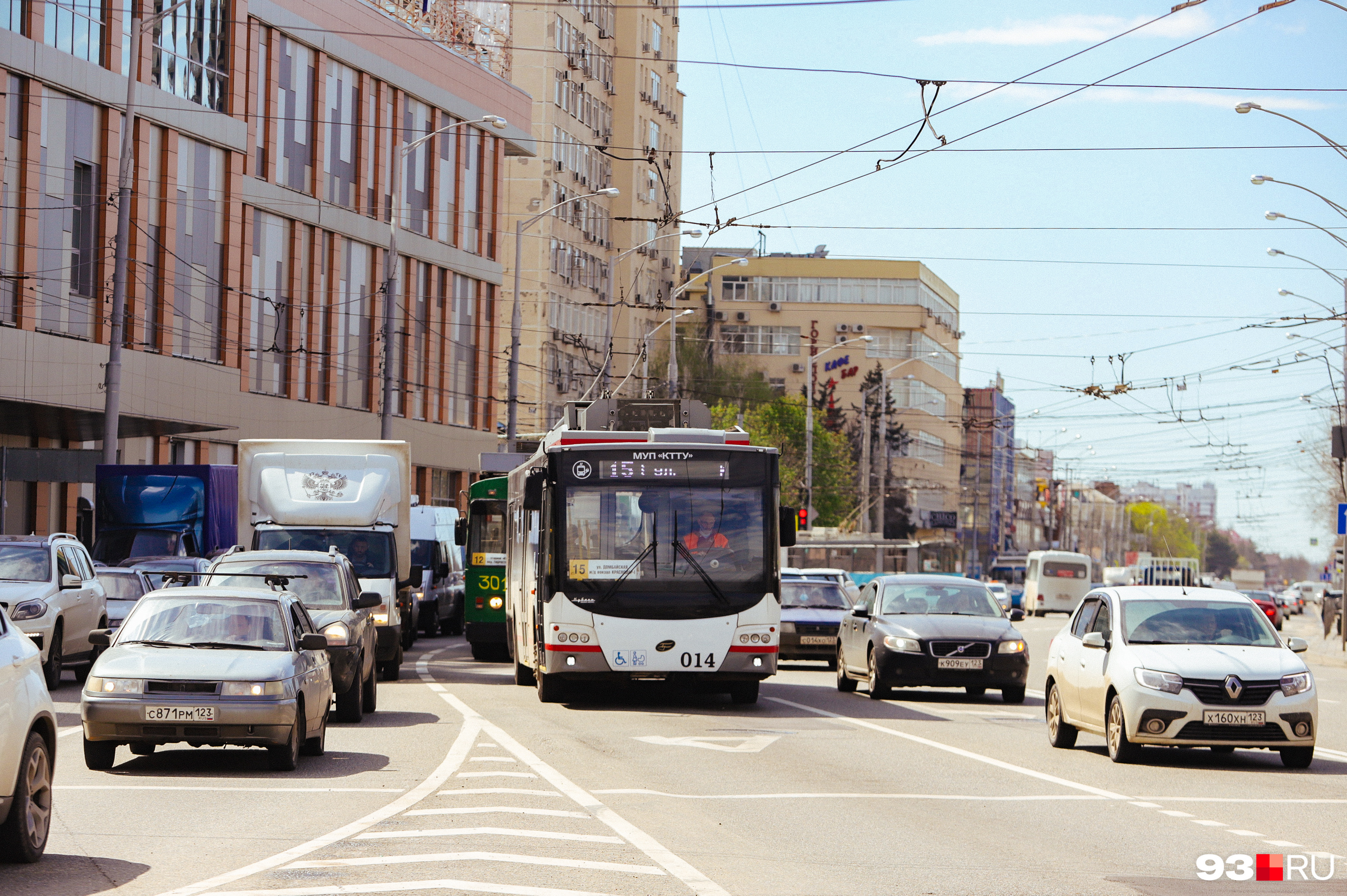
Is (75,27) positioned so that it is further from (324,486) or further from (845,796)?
(845,796)

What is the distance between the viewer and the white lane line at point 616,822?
8.81 meters

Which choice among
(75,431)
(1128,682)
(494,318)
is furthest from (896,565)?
(1128,682)

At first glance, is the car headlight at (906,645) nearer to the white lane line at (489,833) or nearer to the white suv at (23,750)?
the white lane line at (489,833)

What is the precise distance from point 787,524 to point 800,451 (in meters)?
67.1

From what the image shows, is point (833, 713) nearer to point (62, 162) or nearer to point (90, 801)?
point (90, 801)

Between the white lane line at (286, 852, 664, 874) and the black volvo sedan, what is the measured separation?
13.5m

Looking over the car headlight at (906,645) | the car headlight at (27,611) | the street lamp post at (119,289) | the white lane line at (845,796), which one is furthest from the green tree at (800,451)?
the white lane line at (845,796)

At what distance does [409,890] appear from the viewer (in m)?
8.46

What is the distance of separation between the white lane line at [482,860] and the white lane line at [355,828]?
0.63 feet

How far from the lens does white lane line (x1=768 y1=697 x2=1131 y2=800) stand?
44.0 ft

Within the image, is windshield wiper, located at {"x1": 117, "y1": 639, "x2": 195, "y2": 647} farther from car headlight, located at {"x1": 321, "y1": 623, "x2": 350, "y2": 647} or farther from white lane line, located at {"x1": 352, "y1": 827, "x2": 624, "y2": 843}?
white lane line, located at {"x1": 352, "y1": 827, "x2": 624, "y2": 843}

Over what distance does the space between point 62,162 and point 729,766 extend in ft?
111

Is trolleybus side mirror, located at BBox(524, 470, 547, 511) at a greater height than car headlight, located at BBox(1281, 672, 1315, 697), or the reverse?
trolleybus side mirror, located at BBox(524, 470, 547, 511)

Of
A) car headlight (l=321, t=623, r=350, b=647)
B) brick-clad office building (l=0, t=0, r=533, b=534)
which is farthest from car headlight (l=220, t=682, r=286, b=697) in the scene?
brick-clad office building (l=0, t=0, r=533, b=534)
